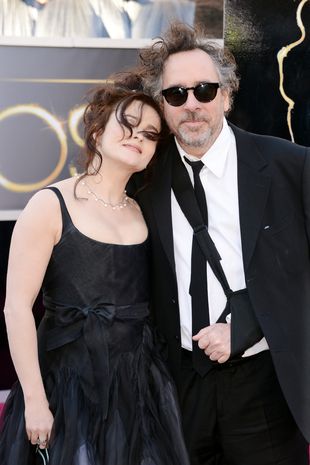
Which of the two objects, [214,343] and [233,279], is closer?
[214,343]

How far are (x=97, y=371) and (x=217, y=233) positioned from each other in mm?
629

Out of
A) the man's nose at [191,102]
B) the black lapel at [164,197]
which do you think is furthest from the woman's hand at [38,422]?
the man's nose at [191,102]

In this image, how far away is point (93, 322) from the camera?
1.89 m

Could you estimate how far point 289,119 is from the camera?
2.99 meters

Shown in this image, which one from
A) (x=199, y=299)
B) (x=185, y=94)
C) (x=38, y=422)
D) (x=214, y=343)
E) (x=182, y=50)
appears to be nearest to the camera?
(x=38, y=422)

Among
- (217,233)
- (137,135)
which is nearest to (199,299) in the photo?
(217,233)

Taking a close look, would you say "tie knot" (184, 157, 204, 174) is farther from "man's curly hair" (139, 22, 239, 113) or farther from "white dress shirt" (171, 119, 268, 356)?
"man's curly hair" (139, 22, 239, 113)

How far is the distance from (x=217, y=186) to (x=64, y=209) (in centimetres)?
58

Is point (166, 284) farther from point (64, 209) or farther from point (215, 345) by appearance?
point (64, 209)

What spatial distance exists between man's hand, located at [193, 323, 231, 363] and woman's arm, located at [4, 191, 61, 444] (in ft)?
1.75

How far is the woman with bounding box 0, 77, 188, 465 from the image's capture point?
183cm

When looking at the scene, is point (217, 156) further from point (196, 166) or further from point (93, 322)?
point (93, 322)

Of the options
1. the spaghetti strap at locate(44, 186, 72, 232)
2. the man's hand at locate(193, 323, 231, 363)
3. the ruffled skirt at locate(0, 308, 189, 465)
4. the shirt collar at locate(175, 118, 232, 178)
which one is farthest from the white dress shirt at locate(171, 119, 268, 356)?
the spaghetti strap at locate(44, 186, 72, 232)

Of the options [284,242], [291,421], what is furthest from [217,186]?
[291,421]
